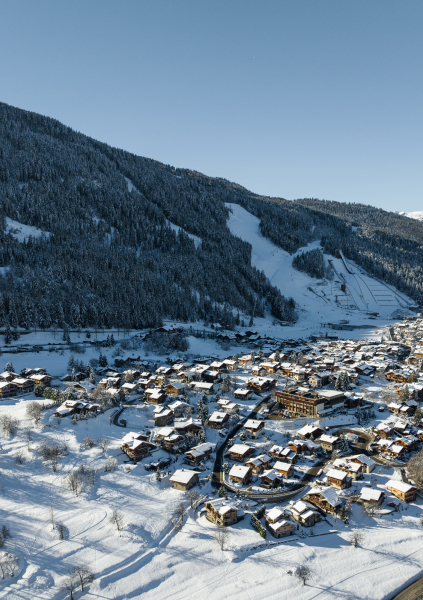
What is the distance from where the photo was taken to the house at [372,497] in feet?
107

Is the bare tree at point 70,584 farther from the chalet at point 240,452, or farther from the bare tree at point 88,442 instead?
the chalet at point 240,452

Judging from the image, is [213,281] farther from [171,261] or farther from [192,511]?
[192,511]

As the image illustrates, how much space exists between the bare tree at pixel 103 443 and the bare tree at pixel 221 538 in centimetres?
1656

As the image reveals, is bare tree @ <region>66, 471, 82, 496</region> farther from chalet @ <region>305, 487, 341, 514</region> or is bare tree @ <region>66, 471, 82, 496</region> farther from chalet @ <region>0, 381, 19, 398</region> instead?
chalet @ <region>0, 381, 19, 398</region>

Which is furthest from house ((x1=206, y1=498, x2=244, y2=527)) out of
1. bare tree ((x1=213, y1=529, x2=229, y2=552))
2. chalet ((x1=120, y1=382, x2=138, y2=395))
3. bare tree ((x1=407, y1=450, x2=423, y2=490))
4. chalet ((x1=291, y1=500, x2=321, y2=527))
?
chalet ((x1=120, y1=382, x2=138, y2=395))

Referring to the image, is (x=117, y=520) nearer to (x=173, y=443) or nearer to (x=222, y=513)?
(x=222, y=513)

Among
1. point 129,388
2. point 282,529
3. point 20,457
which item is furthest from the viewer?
point 129,388

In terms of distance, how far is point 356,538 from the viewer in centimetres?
2844

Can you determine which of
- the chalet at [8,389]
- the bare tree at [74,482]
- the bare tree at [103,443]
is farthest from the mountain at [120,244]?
the bare tree at [74,482]

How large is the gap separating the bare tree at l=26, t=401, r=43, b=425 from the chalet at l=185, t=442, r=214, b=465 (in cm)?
1981

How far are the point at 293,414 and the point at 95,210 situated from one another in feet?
371

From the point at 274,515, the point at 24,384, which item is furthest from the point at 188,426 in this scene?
the point at 24,384

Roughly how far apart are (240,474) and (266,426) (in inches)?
503

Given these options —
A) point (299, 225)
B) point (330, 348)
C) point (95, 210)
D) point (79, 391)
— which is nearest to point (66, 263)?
point (95, 210)
